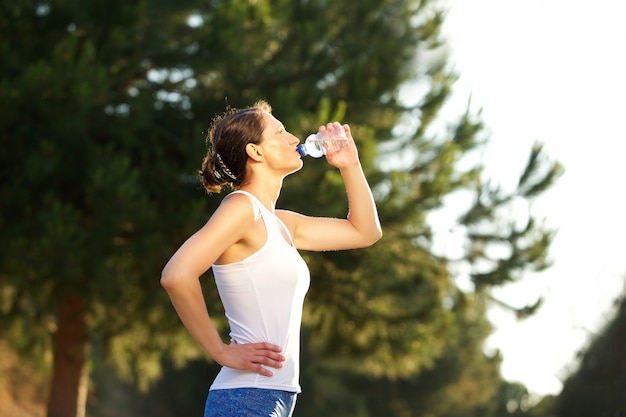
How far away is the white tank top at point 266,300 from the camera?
2689mm

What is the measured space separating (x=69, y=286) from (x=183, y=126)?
8.98ft

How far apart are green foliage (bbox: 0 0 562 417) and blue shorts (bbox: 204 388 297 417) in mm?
9656

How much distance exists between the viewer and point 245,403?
263 centimetres

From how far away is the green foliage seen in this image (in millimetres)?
12555

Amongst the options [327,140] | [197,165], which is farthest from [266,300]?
[197,165]

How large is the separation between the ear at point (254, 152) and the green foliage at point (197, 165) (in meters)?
9.27

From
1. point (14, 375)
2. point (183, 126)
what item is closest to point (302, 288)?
point (183, 126)


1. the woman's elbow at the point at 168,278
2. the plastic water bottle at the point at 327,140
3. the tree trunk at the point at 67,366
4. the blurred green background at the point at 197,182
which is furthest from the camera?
the tree trunk at the point at 67,366

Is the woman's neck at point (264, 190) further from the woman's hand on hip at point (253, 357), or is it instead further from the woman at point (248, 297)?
the woman's hand on hip at point (253, 357)

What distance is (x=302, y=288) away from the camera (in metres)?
2.76

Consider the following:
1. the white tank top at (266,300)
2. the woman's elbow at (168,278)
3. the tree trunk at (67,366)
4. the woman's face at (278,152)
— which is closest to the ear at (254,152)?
the woman's face at (278,152)

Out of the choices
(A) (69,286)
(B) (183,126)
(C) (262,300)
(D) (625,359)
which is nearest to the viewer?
(C) (262,300)

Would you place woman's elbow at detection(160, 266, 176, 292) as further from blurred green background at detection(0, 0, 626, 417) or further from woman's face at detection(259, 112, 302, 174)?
blurred green background at detection(0, 0, 626, 417)

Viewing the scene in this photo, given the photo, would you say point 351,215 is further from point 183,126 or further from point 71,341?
point 71,341
